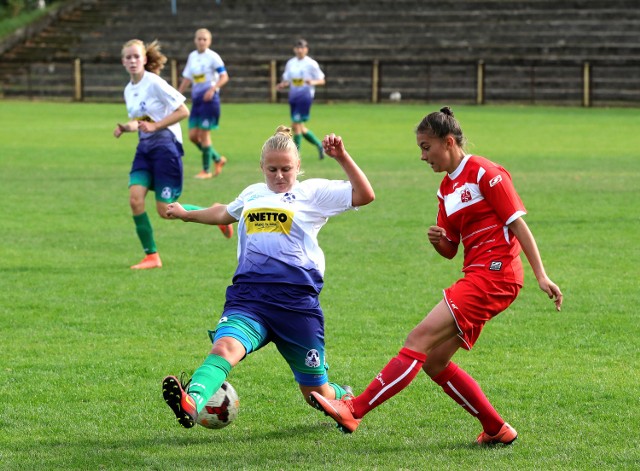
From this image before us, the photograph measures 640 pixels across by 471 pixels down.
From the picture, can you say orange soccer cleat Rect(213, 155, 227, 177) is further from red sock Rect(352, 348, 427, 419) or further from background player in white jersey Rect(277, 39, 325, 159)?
red sock Rect(352, 348, 427, 419)

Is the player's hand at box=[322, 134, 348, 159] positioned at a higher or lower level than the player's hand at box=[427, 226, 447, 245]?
higher

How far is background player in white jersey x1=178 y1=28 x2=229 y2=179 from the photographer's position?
1800 centimetres

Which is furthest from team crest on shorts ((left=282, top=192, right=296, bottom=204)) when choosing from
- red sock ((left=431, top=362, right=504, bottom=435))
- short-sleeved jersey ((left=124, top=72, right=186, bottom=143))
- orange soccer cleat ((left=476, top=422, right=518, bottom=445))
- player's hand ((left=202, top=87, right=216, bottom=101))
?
player's hand ((left=202, top=87, right=216, bottom=101))

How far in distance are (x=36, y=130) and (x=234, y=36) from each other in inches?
645

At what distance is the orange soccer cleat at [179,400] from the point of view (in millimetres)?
4555

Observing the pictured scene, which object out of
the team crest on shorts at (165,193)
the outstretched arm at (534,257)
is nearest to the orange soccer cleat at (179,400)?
the outstretched arm at (534,257)

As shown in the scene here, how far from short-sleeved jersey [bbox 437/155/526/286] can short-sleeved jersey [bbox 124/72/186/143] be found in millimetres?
5657

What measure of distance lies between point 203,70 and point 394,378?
14.8 metres

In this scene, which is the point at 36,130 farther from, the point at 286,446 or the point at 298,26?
the point at 286,446

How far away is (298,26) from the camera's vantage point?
41.4 metres

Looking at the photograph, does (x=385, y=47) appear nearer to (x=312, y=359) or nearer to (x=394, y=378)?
(x=312, y=359)

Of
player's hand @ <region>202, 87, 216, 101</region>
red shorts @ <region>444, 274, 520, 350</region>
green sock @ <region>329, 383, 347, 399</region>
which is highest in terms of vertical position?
red shorts @ <region>444, 274, 520, 350</region>

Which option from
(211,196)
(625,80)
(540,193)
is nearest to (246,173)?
(211,196)

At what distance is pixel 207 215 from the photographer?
5.71 metres
